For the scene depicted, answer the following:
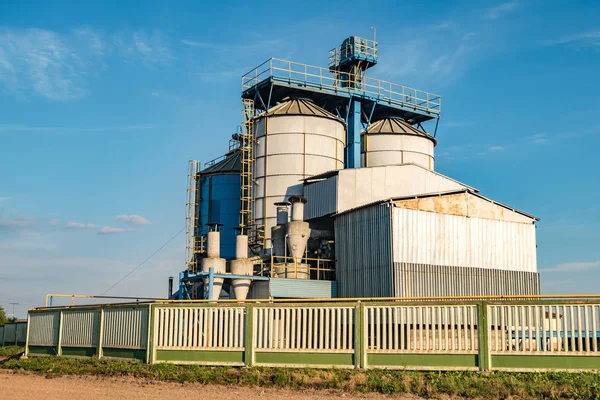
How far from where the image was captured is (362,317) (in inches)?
679

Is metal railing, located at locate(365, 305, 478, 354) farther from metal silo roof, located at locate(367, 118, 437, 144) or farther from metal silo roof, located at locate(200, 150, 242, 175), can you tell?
metal silo roof, located at locate(367, 118, 437, 144)

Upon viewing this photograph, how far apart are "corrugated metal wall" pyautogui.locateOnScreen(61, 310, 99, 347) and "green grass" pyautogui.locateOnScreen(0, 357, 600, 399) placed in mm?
2449

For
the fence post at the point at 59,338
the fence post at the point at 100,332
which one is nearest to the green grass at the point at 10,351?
the fence post at the point at 59,338

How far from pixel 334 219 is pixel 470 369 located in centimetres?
2067

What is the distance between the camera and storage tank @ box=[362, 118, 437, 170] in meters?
49.7

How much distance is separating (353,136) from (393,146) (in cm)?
429

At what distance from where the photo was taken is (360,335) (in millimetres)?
17031

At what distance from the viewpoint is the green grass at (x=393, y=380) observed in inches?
566

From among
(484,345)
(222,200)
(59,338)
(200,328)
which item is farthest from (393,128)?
(484,345)

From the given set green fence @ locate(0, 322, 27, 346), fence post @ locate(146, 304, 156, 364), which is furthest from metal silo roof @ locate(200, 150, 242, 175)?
fence post @ locate(146, 304, 156, 364)

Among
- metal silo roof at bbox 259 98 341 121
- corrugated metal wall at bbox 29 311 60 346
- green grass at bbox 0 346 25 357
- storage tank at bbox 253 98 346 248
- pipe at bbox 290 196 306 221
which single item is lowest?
green grass at bbox 0 346 25 357

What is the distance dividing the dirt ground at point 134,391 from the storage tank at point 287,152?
76.4ft

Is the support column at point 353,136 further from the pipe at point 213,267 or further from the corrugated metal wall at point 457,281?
the corrugated metal wall at point 457,281

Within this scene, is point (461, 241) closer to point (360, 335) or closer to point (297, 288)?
point (297, 288)
